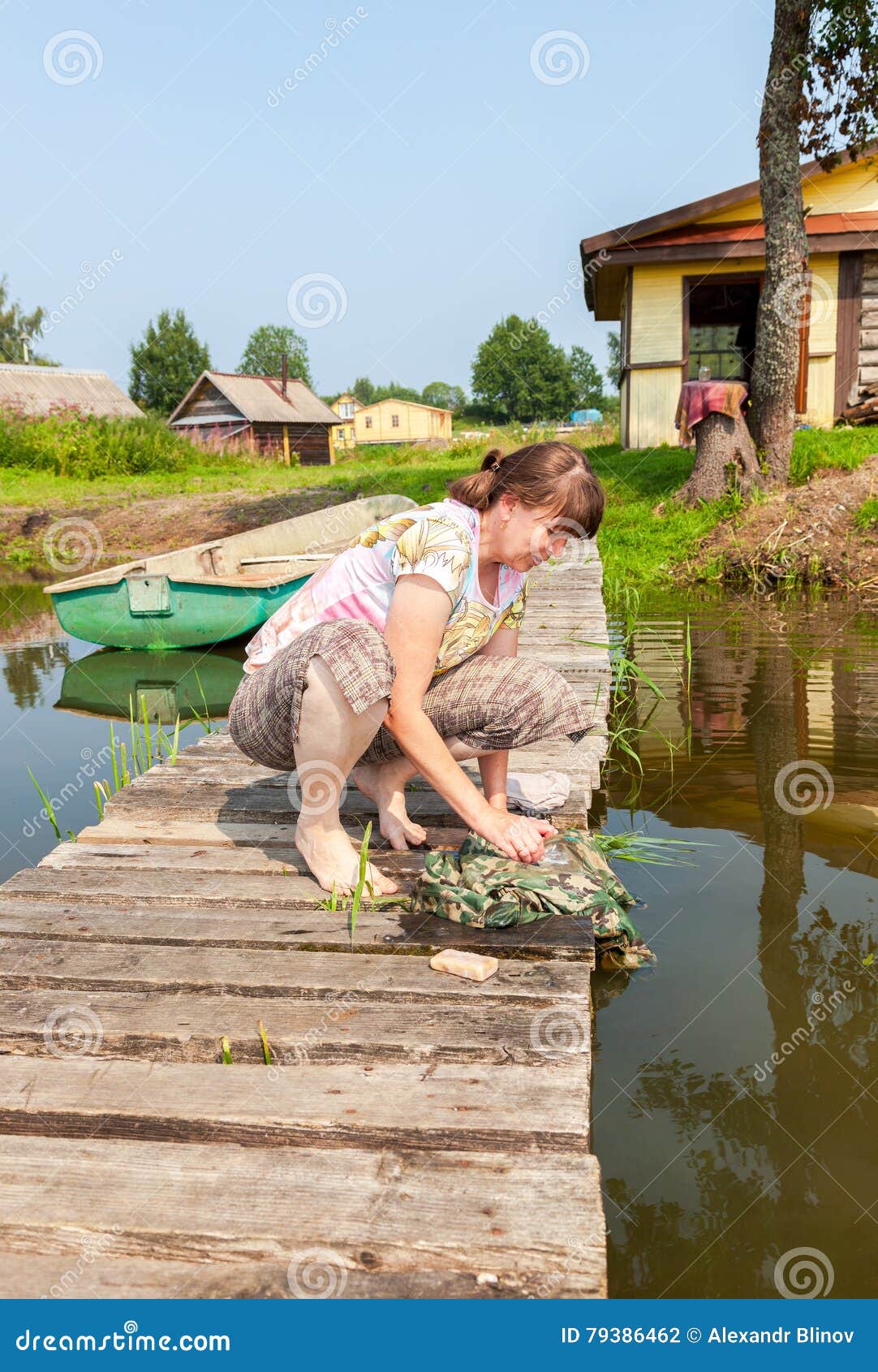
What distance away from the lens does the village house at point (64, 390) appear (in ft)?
104

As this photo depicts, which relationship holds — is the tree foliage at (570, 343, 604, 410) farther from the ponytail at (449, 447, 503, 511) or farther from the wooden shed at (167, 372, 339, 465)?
the ponytail at (449, 447, 503, 511)

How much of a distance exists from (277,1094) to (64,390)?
36395mm

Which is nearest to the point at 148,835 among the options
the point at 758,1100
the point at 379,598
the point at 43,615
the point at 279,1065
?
the point at 379,598

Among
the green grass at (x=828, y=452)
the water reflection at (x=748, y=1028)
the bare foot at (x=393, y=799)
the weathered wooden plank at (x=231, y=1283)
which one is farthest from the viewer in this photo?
the green grass at (x=828, y=452)

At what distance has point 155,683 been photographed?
8.18 meters

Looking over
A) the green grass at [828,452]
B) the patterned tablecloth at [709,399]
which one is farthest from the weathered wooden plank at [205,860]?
the green grass at [828,452]

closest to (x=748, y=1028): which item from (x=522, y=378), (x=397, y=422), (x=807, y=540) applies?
(x=807, y=540)

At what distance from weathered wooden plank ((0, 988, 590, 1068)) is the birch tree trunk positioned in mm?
10072

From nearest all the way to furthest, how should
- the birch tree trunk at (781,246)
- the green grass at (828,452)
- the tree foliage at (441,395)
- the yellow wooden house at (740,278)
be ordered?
the birch tree trunk at (781,246)
the green grass at (828,452)
the yellow wooden house at (740,278)
the tree foliage at (441,395)

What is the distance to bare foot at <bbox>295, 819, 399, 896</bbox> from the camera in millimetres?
2828

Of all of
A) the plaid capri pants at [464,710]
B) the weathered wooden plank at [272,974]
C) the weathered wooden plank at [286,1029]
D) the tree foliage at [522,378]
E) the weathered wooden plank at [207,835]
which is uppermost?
the tree foliage at [522,378]

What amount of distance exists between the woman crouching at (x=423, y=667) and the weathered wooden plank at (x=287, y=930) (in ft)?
0.58

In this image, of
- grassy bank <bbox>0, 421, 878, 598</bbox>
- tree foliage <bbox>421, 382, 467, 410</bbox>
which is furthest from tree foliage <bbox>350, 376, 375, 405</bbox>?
grassy bank <bbox>0, 421, 878, 598</bbox>

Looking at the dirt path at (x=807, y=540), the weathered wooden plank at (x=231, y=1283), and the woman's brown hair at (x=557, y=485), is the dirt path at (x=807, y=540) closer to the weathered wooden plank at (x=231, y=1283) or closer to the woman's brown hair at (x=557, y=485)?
the woman's brown hair at (x=557, y=485)
